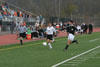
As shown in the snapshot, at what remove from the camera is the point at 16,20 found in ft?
124

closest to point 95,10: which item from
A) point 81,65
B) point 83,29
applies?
point 83,29

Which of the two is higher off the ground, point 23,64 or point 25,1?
point 25,1

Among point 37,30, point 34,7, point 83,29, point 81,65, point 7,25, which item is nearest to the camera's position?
point 81,65

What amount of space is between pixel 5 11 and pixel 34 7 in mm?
27394

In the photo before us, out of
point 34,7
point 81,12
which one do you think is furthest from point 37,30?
point 81,12

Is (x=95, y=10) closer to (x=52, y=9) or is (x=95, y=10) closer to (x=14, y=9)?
(x=52, y=9)

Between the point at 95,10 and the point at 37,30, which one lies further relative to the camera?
the point at 95,10

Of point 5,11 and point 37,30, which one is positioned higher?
point 5,11

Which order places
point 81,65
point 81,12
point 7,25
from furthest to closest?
point 81,12 < point 7,25 < point 81,65

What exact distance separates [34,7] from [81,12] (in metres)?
26.6

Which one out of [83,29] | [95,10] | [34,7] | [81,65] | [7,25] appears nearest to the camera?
[81,65]

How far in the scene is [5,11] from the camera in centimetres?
3678

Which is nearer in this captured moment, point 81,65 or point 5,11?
point 81,65

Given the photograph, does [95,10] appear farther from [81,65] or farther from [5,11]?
[81,65]
